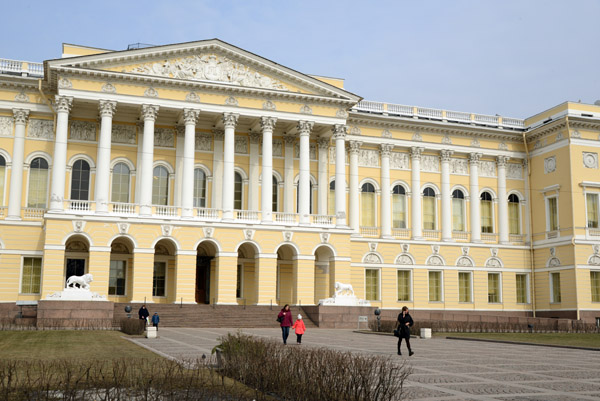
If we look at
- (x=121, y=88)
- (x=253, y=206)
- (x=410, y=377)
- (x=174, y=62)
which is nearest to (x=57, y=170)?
(x=121, y=88)

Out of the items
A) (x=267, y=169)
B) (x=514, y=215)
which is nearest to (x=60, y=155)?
(x=267, y=169)

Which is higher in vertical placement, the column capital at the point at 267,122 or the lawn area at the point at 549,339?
the column capital at the point at 267,122

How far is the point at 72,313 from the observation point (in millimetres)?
34969

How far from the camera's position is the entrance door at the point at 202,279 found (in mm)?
45281

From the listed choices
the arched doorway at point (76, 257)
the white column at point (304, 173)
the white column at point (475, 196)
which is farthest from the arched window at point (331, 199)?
the arched doorway at point (76, 257)

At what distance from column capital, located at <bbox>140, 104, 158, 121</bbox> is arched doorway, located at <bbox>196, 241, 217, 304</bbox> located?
9074 mm

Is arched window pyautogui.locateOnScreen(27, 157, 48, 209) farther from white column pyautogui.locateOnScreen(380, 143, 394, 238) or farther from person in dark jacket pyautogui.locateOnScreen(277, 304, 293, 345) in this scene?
person in dark jacket pyautogui.locateOnScreen(277, 304, 293, 345)

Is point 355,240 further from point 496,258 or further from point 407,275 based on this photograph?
point 496,258

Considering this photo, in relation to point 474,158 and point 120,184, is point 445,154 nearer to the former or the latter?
point 474,158

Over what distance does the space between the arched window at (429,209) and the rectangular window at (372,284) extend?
5.61 metres

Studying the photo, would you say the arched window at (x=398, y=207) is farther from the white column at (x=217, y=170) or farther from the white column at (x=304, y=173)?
the white column at (x=217, y=170)

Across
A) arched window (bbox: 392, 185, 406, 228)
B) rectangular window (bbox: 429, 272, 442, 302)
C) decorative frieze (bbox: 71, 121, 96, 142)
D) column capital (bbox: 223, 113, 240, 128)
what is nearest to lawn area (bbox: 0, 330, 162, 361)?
decorative frieze (bbox: 71, 121, 96, 142)

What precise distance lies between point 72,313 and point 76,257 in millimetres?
7702

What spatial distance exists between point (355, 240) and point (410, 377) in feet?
110
